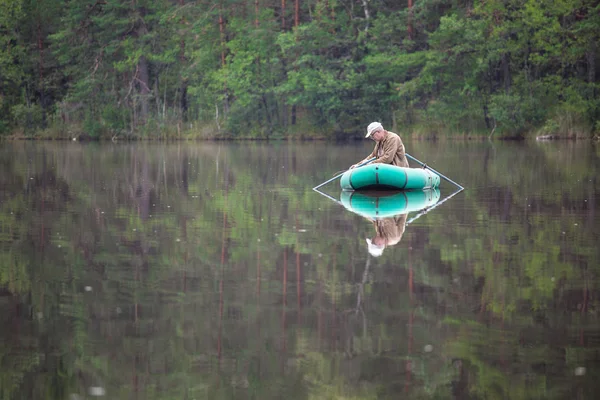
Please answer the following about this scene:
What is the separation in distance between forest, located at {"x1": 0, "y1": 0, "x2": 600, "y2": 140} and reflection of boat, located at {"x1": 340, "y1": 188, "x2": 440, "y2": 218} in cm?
2652

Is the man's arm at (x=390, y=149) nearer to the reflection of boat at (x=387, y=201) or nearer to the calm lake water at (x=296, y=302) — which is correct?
the reflection of boat at (x=387, y=201)

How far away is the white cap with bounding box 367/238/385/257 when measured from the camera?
964cm

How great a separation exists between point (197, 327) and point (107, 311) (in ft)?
2.95

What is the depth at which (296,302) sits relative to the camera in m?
7.20

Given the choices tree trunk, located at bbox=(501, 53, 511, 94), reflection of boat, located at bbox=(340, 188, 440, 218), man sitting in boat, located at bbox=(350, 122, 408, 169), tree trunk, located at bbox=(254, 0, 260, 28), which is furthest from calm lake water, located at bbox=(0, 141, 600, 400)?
tree trunk, located at bbox=(254, 0, 260, 28)

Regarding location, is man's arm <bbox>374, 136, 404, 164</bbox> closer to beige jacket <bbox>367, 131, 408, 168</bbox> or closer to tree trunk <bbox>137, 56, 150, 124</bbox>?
beige jacket <bbox>367, 131, 408, 168</bbox>

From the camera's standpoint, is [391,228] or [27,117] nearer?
[391,228]

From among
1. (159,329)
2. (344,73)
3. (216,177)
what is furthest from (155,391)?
(344,73)

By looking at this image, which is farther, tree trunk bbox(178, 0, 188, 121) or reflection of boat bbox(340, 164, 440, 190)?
tree trunk bbox(178, 0, 188, 121)

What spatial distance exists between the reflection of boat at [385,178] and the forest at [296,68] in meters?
26.0

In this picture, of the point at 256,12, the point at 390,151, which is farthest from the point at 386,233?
the point at 256,12

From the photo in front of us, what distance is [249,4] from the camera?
2122 inches

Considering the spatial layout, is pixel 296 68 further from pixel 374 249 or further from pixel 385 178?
pixel 374 249

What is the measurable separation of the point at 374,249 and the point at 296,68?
1706 inches
